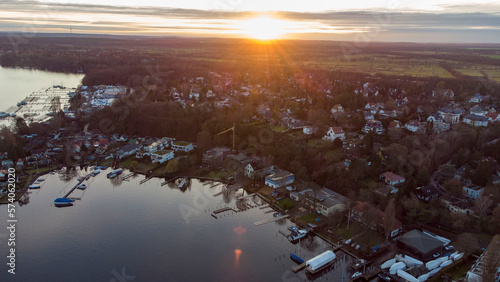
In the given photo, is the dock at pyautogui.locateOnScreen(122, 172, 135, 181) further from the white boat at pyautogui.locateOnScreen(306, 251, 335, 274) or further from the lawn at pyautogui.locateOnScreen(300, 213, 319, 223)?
the white boat at pyautogui.locateOnScreen(306, 251, 335, 274)

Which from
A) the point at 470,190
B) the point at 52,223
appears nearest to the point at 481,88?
the point at 470,190

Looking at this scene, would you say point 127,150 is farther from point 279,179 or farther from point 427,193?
point 427,193

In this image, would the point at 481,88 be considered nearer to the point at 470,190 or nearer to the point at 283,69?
the point at 470,190

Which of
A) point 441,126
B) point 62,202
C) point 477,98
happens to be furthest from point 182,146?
point 477,98

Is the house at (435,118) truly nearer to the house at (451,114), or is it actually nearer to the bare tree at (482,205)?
the house at (451,114)

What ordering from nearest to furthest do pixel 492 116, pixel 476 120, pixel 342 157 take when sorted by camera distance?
pixel 342 157
pixel 476 120
pixel 492 116
